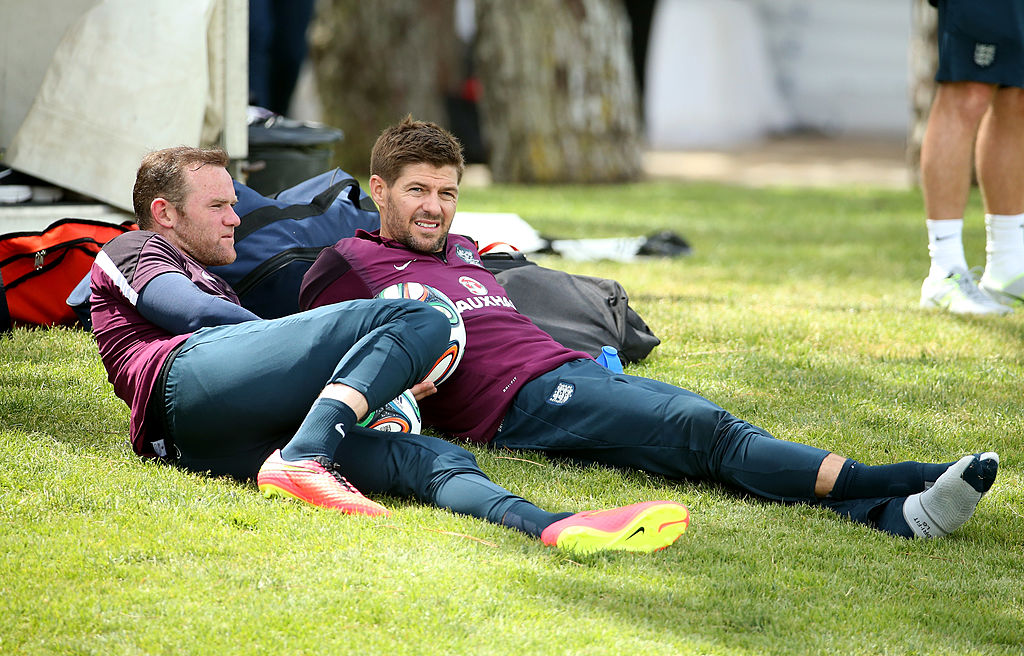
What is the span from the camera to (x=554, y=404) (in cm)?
318

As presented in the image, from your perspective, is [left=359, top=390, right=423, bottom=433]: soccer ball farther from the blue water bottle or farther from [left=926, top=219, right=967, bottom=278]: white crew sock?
[left=926, top=219, right=967, bottom=278]: white crew sock

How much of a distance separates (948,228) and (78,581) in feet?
13.3

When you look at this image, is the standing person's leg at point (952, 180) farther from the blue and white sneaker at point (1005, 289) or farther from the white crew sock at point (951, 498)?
the white crew sock at point (951, 498)

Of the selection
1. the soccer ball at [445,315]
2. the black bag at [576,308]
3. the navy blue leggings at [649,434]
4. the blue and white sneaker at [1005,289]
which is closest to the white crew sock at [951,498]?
the navy blue leggings at [649,434]

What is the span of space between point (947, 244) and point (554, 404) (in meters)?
2.75

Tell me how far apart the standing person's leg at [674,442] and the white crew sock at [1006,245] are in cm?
277

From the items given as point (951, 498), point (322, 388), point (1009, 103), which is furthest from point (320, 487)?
point (1009, 103)

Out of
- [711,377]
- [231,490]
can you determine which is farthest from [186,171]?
[711,377]

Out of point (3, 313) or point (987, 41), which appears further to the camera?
point (987, 41)

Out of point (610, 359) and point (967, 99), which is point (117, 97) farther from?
point (967, 99)

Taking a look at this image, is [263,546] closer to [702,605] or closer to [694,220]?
[702,605]

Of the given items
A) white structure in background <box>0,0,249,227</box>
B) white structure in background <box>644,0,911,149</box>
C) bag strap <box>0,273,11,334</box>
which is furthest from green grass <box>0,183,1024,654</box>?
white structure in background <box>644,0,911,149</box>

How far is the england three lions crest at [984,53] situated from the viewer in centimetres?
509

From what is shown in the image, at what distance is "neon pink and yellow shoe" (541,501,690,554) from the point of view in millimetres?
2545
